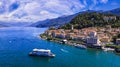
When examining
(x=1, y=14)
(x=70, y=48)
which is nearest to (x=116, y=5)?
(x=1, y=14)

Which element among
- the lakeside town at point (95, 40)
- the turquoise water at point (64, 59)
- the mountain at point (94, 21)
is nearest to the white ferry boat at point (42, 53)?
the turquoise water at point (64, 59)

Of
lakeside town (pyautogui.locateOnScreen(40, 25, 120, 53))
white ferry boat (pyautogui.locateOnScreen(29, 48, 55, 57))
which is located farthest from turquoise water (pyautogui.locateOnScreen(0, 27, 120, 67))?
lakeside town (pyautogui.locateOnScreen(40, 25, 120, 53))

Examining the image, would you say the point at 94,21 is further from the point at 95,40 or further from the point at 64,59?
the point at 64,59

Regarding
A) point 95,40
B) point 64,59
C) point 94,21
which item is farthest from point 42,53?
point 94,21

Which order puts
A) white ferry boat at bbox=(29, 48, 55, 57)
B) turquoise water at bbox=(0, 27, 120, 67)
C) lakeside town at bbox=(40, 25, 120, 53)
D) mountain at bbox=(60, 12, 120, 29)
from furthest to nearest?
mountain at bbox=(60, 12, 120, 29)
lakeside town at bbox=(40, 25, 120, 53)
white ferry boat at bbox=(29, 48, 55, 57)
turquoise water at bbox=(0, 27, 120, 67)

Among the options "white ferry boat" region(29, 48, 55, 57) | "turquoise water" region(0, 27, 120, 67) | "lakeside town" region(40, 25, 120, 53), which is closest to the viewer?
"turquoise water" region(0, 27, 120, 67)

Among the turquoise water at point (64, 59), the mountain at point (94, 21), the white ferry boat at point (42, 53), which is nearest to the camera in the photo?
the turquoise water at point (64, 59)

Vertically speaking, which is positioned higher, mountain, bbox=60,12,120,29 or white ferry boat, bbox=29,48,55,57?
mountain, bbox=60,12,120,29

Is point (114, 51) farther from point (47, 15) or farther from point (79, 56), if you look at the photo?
point (47, 15)

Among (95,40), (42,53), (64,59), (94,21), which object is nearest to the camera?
(64,59)

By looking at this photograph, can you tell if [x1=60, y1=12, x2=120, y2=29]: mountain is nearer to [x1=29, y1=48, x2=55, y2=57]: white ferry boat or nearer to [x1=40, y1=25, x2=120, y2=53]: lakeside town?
[x1=40, y1=25, x2=120, y2=53]: lakeside town

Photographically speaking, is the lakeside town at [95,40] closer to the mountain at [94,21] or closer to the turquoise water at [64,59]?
the turquoise water at [64,59]
